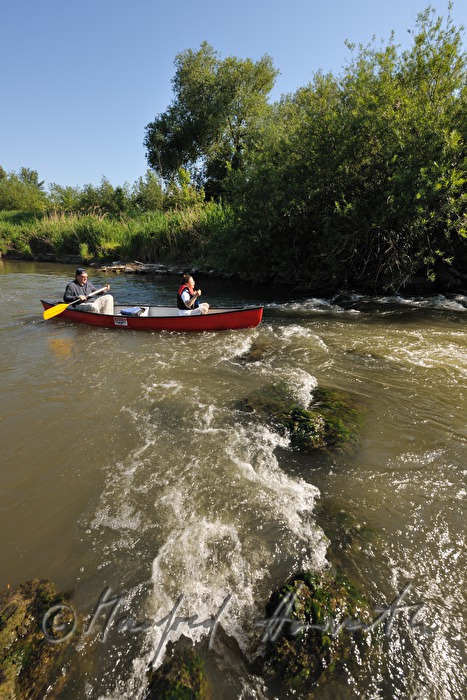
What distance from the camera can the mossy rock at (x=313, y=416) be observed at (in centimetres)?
409

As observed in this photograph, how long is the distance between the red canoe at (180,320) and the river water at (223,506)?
185 cm

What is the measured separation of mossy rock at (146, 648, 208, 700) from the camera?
190 centimetres

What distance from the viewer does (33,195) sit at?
44312 mm

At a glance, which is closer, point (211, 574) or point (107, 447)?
point (211, 574)

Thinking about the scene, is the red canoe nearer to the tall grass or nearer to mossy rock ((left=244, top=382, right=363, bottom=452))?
mossy rock ((left=244, top=382, right=363, bottom=452))

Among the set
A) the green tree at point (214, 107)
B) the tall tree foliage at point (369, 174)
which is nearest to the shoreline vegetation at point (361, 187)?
the tall tree foliage at point (369, 174)

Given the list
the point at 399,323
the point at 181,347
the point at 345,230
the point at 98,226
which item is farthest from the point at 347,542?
the point at 98,226

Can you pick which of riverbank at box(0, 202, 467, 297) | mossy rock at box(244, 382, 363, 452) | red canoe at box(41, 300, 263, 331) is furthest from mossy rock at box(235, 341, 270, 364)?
riverbank at box(0, 202, 467, 297)

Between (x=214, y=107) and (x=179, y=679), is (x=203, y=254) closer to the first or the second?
(x=179, y=679)

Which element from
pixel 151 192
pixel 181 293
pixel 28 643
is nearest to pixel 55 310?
pixel 181 293

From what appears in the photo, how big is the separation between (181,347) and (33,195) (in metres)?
47.5

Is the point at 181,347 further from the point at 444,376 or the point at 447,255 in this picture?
the point at 447,255

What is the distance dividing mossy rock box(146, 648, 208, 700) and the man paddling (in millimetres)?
8396

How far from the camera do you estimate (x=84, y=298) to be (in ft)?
31.0
